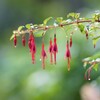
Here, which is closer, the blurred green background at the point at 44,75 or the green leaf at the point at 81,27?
the green leaf at the point at 81,27

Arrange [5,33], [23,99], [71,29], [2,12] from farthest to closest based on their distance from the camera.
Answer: [2,12], [5,33], [23,99], [71,29]

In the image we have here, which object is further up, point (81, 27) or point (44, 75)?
point (81, 27)

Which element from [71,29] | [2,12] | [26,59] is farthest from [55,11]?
[71,29]

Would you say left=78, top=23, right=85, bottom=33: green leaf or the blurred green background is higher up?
left=78, top=23, right=85, bottom=33: green leaf

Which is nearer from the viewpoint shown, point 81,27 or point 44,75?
point 81,27

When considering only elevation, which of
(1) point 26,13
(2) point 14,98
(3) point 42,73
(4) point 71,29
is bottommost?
(2) point 14,98

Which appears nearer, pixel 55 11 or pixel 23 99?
pixel 23 99

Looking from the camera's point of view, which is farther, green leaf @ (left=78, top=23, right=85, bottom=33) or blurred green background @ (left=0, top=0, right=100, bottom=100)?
blurred green background @ (left=0, top=0, right=100, bottom=100)

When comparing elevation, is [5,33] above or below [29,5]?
below

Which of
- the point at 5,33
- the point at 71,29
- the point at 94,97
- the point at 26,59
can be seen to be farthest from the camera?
the point at 5,33

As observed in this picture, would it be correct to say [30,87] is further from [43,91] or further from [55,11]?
[55,11]

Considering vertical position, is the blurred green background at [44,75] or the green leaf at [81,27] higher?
the green leaf at [81,27]
